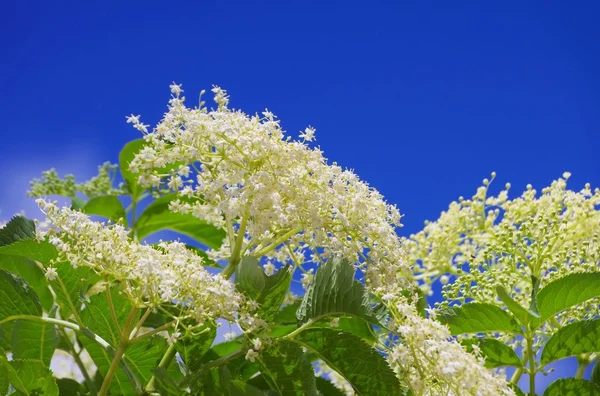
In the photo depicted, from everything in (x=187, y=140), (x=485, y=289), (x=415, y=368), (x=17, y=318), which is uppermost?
(x=485, y=289)

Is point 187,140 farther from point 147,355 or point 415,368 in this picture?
point 415,368

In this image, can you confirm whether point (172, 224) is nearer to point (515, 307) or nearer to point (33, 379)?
point (33, 379)

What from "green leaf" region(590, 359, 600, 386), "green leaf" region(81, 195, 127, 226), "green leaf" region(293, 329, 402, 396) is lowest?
"green leaf" region(293, 329, 402, 396)

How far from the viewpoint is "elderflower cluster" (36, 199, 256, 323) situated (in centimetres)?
163

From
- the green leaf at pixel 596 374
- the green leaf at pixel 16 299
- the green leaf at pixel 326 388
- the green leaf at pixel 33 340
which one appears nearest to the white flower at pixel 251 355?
the green leaf at pixel 326 388

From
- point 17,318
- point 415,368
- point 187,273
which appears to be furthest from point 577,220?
point 17,318

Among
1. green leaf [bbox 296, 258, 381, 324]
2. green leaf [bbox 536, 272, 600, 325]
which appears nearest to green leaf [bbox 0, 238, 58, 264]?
green leaf [bbox 296, 258, 381, 324]

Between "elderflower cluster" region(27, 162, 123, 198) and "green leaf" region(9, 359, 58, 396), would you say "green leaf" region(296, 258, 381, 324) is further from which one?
"elderflower cluster" region(27, 162, 123, 198)

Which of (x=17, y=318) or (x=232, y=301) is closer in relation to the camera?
(x=232, y=301)

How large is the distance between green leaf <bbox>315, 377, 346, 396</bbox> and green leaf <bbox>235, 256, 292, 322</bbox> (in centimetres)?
43

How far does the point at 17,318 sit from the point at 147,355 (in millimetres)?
376

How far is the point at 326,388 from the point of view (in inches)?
82.7

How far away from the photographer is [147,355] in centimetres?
201

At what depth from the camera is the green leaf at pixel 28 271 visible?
205 cm
